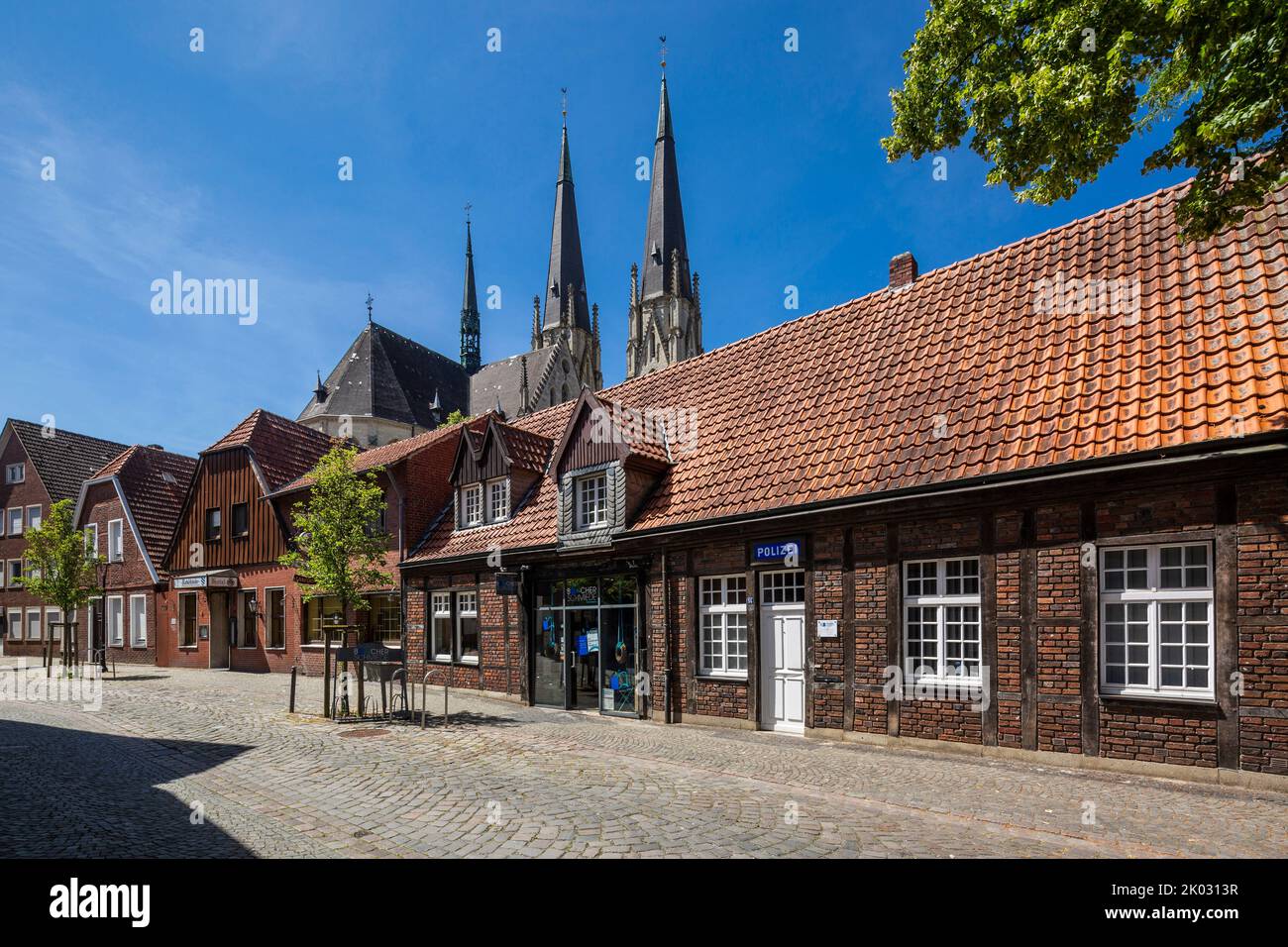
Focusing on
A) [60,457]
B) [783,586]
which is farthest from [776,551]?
[60,457]

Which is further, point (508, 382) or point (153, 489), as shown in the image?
point (508, 382)

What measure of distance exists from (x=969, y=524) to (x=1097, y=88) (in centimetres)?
522

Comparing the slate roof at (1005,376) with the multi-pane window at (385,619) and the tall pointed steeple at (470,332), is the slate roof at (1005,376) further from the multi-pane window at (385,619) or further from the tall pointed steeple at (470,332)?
the tall pointed steeple at (470,332)

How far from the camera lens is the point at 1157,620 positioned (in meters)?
8.59

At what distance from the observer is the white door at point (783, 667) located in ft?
38.5

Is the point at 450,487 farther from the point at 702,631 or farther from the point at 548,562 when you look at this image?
the point at 702,631

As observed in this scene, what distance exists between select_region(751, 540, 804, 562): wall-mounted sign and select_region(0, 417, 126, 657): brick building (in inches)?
1437

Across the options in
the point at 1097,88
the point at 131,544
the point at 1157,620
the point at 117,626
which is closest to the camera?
the point at 1097,88

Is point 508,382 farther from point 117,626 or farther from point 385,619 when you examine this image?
point 385,619

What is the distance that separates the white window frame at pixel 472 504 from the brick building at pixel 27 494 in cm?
2697

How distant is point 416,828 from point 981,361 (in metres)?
10.1

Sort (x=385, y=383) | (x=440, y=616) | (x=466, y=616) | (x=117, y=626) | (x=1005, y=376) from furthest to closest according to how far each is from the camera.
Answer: (x=385, y=383) → (x=117, y=626) → (x=440, y=616) → (x=466, y=616) → (x=1005, y=376)

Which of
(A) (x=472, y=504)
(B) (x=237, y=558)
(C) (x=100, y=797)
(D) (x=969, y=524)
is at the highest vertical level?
(A) (x=472, y=504)

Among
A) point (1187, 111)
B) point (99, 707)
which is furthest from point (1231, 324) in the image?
point (99, 707)
